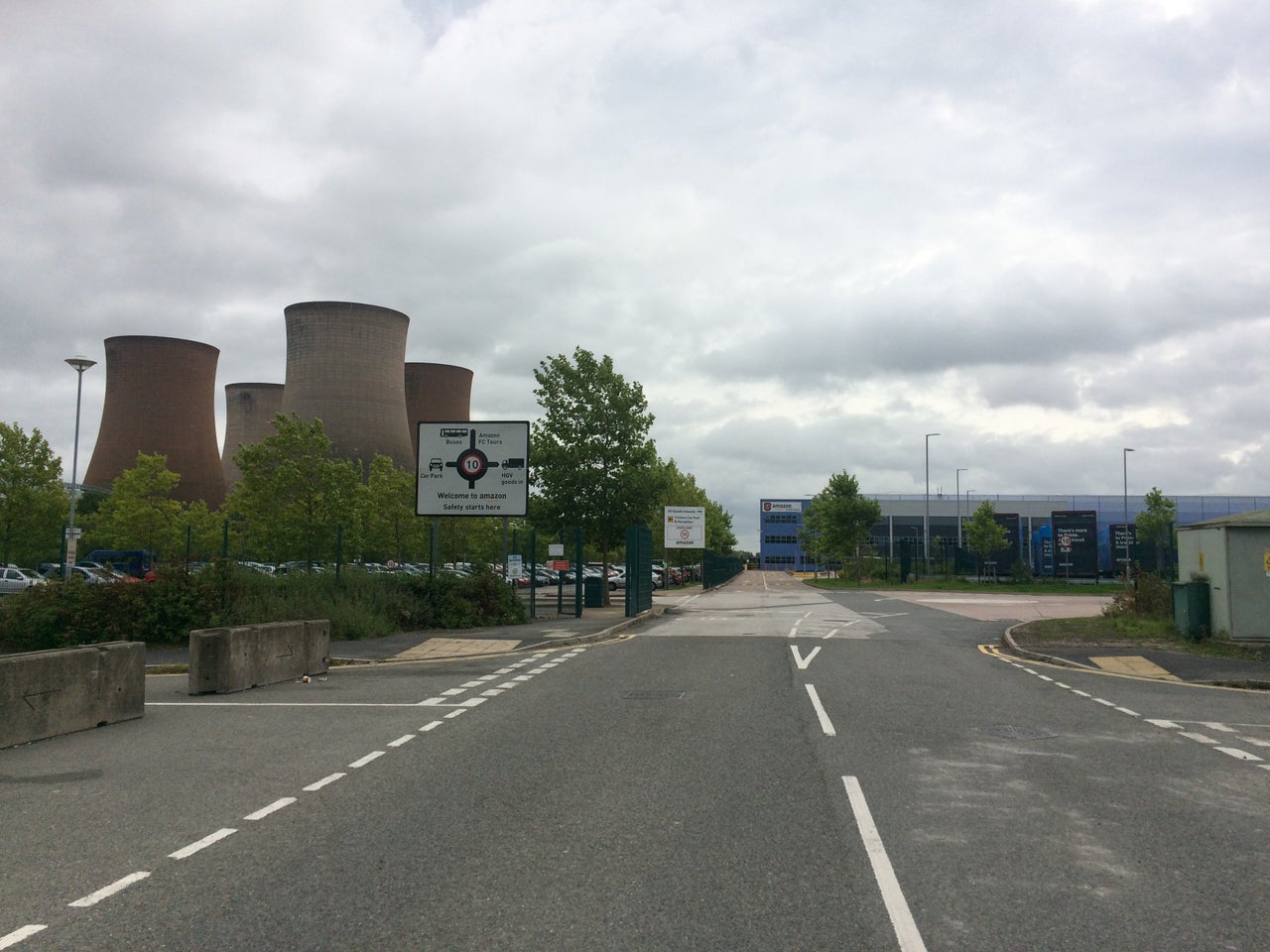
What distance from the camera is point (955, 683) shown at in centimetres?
1329

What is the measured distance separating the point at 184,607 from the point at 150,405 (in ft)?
185

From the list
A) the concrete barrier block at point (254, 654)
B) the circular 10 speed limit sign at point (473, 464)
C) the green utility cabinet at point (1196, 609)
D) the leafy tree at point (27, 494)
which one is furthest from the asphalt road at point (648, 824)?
the leafy tree at point (27, 494)

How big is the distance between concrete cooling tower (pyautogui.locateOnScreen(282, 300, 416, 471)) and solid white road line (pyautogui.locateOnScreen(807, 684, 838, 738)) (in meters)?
51.0

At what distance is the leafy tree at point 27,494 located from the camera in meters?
46.7

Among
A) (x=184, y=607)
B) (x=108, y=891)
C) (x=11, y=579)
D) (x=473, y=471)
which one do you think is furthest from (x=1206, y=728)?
(x=11, y=579)

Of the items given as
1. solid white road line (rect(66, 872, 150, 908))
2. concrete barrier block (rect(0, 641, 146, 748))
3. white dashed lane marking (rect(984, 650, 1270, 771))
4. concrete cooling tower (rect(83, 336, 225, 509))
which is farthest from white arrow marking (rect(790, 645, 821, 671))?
concrete cooling tower (rect(83, 336, 225, 509))

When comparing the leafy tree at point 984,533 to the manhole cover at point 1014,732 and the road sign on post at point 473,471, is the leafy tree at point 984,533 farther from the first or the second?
the manhole cover at point 1014,732

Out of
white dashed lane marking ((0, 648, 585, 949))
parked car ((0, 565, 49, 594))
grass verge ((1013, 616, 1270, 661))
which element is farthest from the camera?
parked car ((0, 565, 49, 594))

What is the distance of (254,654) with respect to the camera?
13.2 meters

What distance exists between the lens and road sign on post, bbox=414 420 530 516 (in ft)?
Result: 81.8

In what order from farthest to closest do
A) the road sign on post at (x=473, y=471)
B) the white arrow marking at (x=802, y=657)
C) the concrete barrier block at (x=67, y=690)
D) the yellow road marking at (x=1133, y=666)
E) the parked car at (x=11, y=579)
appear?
the parked car at (x=11, y=579)
the road sign on post at (x=473, y=471)
the white arrow marking at (x=802, y=657)
the yellow road marking at (x=1133, y=666)
the concrete barrier block at (x=67, y=690)

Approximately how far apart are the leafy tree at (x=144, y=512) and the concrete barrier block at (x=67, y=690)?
1949 inches

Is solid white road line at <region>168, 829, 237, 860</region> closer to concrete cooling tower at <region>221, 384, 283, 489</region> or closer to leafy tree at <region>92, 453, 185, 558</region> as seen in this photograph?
leafy tree at <region>92, 453, 185, 558</region>

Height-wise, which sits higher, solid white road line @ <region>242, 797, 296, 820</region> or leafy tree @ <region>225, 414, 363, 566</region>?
leafy tree @ <region>225, 414, 363, 566</region>
